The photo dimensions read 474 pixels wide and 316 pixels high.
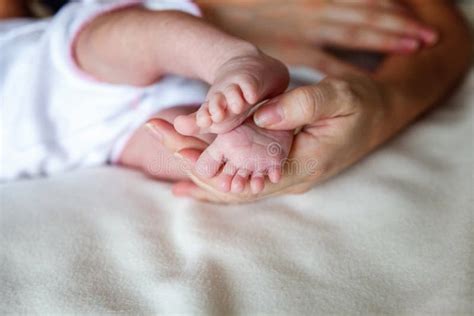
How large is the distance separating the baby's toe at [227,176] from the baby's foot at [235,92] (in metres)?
0.04

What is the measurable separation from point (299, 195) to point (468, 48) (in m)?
0.52

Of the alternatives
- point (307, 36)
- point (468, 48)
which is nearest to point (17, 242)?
point (307, 36)

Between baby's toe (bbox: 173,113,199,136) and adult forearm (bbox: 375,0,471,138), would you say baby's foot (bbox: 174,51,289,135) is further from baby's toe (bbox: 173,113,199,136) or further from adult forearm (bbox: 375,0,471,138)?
Answer: adult forearm (bbox: 375,0,471,138)

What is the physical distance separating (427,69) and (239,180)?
482 millimetres

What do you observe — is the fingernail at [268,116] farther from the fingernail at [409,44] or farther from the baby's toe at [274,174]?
the fingernail at [409,44]

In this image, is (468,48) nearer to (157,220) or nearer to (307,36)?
(307,36)

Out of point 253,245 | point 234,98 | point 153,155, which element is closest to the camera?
point 234,98

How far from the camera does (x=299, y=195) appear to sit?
0.64m

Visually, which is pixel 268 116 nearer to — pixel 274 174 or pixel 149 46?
pixel 274 174

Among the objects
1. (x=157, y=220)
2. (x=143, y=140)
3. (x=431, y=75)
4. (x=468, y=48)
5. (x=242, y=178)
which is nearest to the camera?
(x=242, y=178)

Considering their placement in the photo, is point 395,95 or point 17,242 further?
point 395,95

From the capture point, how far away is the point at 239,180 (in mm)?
516

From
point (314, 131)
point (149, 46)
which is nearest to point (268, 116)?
point (314, 131)

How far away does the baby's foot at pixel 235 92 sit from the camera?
1.51 feet
